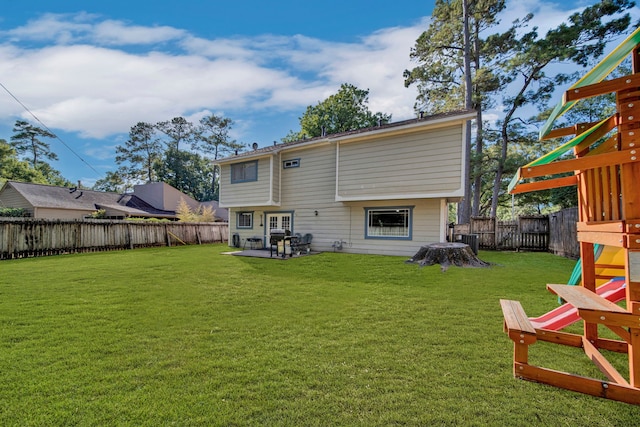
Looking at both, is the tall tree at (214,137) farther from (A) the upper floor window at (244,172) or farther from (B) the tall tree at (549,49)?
(B) the tall tree at (549,49)

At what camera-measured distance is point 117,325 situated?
3.24m

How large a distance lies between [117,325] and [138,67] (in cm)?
1054

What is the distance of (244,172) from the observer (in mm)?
12789

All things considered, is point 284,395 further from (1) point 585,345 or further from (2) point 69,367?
(1) point 585,345

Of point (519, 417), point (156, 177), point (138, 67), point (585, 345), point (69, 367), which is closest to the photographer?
point (519, 417)

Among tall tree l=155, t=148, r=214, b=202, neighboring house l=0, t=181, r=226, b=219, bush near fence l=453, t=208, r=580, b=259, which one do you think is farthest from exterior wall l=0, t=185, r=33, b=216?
bush near fence l=453, t=208, r=580, b=259

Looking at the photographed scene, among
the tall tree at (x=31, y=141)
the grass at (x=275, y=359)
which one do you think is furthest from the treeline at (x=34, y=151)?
the grass at (x=275, y=359)

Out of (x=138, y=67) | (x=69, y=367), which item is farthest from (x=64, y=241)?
(x=69, y=367)

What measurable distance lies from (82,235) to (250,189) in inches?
284

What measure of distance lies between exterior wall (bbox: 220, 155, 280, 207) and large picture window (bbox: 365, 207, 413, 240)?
435cm

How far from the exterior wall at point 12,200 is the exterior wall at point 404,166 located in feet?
73.6

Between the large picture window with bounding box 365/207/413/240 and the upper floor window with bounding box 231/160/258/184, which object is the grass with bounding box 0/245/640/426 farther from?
the upper floor window with bounding box 231/160/258/184

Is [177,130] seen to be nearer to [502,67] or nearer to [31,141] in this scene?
[31,141]

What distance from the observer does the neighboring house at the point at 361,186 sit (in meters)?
8.55
